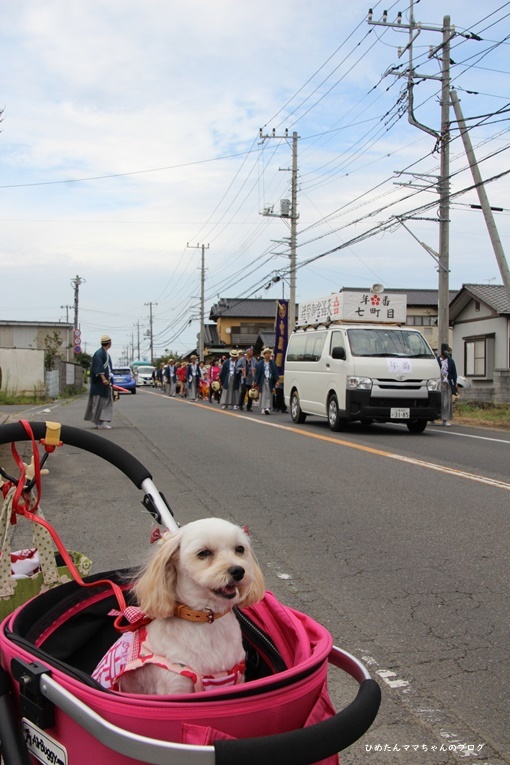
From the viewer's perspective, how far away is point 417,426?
1488 cm

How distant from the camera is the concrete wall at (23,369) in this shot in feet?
91.3

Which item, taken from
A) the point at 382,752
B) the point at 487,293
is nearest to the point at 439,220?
the point at 487,293

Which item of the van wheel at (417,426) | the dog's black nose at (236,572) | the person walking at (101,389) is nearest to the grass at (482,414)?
the van wheel at (417,426)

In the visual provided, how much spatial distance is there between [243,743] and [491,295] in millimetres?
34334

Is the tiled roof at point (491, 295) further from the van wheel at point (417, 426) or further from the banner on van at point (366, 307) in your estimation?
the van wheel at point (417, 426)

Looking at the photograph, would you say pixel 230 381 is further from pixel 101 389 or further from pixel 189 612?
pixel 189 612

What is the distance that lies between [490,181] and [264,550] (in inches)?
583

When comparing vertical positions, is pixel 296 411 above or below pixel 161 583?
below

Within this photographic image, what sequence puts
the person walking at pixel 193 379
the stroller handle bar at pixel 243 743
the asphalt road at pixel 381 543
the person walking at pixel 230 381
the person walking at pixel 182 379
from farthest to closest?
1. the person walking at pixel 182 379
2. the person walking at pixel 193 379
3. the person walking at pixel 230 381
4. the asphalt road at pixel 381 543
5. the stroller handle bar at pixel 243 743

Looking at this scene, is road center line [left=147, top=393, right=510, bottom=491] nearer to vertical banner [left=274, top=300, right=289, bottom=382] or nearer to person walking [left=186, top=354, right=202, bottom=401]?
vertical banner [left=274, top=300, right=289, bottom=382]

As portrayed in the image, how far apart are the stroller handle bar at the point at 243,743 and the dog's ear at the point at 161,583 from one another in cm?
33

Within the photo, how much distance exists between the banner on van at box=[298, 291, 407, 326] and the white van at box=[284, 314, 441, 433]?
0.25 metres

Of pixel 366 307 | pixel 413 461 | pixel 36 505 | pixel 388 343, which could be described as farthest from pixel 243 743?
pixel 366 307

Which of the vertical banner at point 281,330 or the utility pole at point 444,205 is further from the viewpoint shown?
the vertical banner at point 281,330
